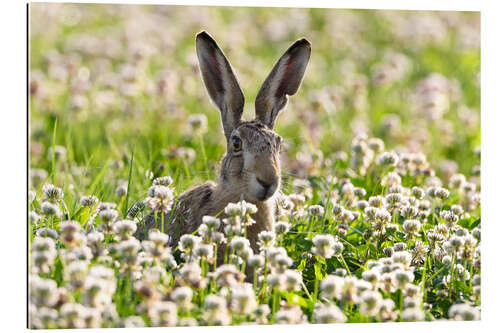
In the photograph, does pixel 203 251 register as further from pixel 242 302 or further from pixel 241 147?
pixel 241 147

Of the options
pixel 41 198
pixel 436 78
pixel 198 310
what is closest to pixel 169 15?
pixel 436 78

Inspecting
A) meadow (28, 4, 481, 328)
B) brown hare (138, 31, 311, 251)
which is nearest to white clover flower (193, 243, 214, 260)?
meadow (28, 4, 481, 328)

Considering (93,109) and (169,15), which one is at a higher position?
(169,15)

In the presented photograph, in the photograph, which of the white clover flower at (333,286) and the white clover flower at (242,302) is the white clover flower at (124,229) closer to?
the white clover flower at (242,302)

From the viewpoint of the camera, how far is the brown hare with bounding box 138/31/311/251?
4867mm

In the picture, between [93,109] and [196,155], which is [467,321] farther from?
Answer: [93,109]

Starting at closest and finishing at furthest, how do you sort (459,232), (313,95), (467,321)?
(467,321)
(459,232)
(313,95)

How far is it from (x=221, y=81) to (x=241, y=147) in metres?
0.61

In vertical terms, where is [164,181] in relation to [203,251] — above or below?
above

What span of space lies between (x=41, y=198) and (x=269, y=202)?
1.75m

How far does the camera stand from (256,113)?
5371mm

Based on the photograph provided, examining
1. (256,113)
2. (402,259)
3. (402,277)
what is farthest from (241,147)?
(402,277)

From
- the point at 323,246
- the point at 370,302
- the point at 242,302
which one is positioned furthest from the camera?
the point at 323,246
